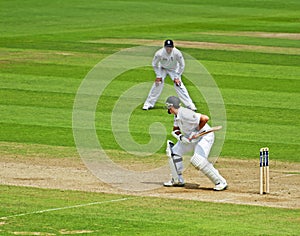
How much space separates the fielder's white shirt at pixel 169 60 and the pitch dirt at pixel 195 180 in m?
5.94

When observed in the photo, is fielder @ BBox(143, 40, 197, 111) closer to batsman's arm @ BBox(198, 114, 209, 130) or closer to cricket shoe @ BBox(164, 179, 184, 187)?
cricket shoe @ BBox(164, 179, 184, 187)

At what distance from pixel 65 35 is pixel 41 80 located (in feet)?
33.1

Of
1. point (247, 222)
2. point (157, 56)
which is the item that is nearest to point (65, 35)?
point (157, 56)

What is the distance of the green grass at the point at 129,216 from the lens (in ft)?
45.7

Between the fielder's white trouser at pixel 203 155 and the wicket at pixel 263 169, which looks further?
the fielder's white trouser at pixel 203 155

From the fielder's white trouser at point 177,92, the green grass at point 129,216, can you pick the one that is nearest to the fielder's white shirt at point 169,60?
the fielder's white trouser at point 177,92

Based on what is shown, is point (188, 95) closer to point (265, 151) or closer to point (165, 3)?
point (265, 151)

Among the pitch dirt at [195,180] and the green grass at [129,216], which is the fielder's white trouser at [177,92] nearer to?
the pitch dirt at [195,180]

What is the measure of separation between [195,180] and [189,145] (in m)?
1.01

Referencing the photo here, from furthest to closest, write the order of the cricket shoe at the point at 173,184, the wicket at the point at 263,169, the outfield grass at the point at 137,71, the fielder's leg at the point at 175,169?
1. the outfield grass at the point at 137,71
2. the cricket shoe at the point at 173,184
3. the fielder's leg at the point at 175,169
4. the wicket at the point at 263,169

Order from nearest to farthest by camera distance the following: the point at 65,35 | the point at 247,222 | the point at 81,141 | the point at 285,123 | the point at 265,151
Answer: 1. the point at 247,222
2. the point at 265,151
3. the point at 81,141
4. the point at 285,123
5. the point at 65,35

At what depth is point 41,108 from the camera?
24.4m

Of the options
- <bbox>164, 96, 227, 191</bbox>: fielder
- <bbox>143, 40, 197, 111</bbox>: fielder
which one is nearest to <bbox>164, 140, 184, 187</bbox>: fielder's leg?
<bbox>164, 96, 227, 191</bbox>: fielder

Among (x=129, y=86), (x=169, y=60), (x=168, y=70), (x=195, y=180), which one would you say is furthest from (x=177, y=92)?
(x=195, y=180)
